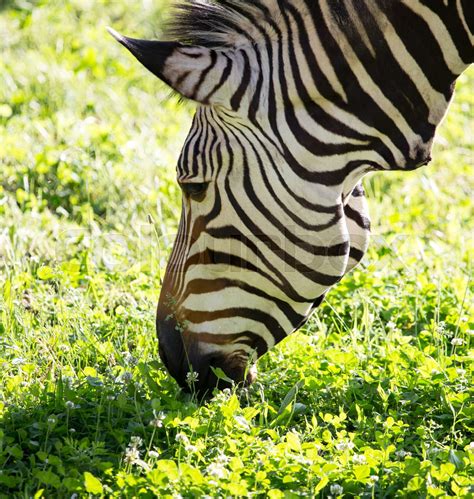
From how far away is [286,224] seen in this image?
3656mm

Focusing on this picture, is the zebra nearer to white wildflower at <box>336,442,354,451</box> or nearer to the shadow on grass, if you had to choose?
the shadow on grass

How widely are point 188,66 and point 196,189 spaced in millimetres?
498

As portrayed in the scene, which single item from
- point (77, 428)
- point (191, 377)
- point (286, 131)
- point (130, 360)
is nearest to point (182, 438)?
point (191, 377)

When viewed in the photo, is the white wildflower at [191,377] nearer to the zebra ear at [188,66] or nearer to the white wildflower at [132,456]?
the white wildflower at [132,456]

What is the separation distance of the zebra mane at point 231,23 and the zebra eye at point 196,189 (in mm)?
552

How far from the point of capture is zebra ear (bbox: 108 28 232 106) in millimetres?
3436

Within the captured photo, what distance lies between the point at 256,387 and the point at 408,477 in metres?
0.98

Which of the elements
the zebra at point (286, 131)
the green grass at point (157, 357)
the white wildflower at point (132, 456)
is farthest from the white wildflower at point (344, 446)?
the white wildflower at point (132, 456)

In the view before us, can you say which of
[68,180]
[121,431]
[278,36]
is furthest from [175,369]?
[68,180]

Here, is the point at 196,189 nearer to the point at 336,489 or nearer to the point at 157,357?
the point at 157,357

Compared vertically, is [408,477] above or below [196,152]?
below

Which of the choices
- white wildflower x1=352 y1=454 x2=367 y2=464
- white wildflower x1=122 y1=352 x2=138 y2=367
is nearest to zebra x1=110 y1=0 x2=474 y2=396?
white wildflower x1=122 y1=352 x2=138 y2=367

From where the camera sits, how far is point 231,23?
365cm

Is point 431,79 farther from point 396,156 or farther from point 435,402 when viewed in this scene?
point 435,402
